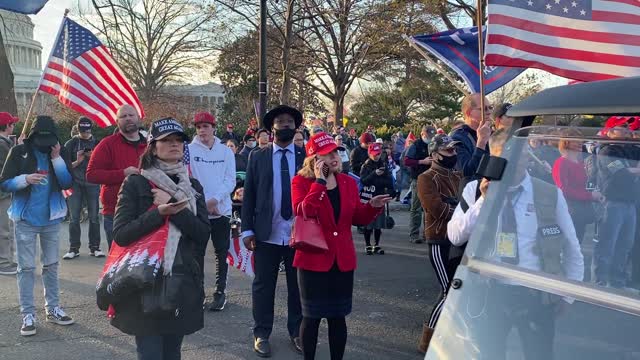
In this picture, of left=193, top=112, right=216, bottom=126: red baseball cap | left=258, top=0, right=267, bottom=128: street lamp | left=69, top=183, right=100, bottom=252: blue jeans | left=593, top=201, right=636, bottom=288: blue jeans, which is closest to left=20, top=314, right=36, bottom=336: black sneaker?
left=193, top=112, right=216, bottom=126: red baseball cap

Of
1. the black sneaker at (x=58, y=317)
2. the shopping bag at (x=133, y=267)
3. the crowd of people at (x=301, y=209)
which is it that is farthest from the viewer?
the black sneaker at (x=58, y=317)

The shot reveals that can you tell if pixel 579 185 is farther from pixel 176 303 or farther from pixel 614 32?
pixel 614 32

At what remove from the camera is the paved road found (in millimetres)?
4953

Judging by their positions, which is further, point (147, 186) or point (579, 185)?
point (147, 186)

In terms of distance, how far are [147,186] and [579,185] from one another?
224 cm

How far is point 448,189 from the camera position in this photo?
4.89 meters

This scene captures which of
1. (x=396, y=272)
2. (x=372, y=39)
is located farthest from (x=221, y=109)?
(x=396, y=272)

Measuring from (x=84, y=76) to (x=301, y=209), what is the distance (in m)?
4.37

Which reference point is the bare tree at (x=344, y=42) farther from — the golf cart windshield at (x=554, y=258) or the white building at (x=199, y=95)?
the golf cart windshield at (x=554, y=258)

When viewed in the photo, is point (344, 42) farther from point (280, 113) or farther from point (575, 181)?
point (575, 181)

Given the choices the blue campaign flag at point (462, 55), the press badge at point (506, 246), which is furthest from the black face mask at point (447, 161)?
the press badge at point (506, 246)

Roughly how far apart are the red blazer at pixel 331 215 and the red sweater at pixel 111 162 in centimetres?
204

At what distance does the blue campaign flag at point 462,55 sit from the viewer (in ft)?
23.6

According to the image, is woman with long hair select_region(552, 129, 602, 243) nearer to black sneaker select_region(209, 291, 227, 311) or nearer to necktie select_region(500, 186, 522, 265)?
necktie select_region(500, 186, 522, 265)
